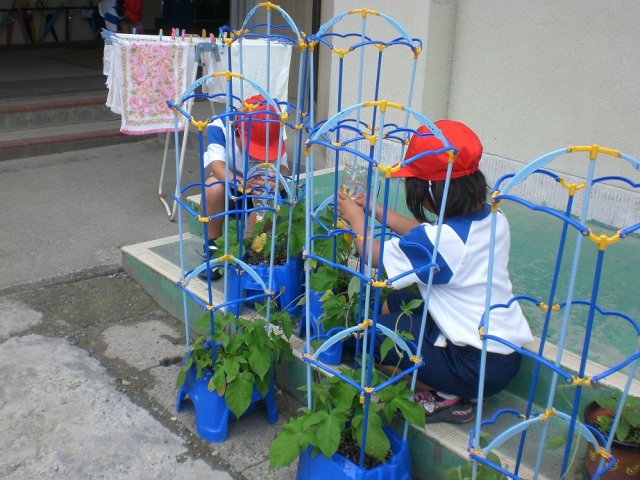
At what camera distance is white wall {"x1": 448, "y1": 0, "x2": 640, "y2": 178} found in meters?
3.82

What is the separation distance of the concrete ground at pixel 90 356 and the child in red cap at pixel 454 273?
655 mm

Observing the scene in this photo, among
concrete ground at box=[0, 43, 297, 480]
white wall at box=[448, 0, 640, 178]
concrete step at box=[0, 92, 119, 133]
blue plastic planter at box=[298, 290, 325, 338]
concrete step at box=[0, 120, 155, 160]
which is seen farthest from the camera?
concrete step at box=[0, 92, 119, 133]

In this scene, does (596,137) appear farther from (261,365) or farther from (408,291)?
(261,365)

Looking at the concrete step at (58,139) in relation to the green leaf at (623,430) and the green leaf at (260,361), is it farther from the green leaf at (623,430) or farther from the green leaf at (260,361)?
the green leaf at (623,430)

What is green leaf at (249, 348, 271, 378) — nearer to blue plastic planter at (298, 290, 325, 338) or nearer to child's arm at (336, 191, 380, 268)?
blue plastic planter at (298, 290, 325, 338)

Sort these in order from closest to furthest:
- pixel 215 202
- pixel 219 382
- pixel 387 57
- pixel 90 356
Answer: pixel 219 382 < pixel 90 356 < pixel 215 202 < pixel 387 57

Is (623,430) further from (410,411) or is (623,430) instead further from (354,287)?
(354,287)

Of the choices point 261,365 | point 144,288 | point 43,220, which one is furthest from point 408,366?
point 43,220

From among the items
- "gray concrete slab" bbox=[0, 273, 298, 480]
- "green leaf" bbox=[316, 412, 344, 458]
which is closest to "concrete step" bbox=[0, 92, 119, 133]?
"gray concrete slab" bbox=[0, 273, 298, 480]

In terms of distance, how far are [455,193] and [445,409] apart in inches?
29.9

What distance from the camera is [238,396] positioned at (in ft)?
8.28

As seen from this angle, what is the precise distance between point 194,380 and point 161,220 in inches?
91.9

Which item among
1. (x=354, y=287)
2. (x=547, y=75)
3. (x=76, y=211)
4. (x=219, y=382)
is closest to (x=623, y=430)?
(x=354, y=287)

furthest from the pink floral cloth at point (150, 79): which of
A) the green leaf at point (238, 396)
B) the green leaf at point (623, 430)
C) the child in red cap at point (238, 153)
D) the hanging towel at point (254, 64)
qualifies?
the green leaf at point (623, 430)
